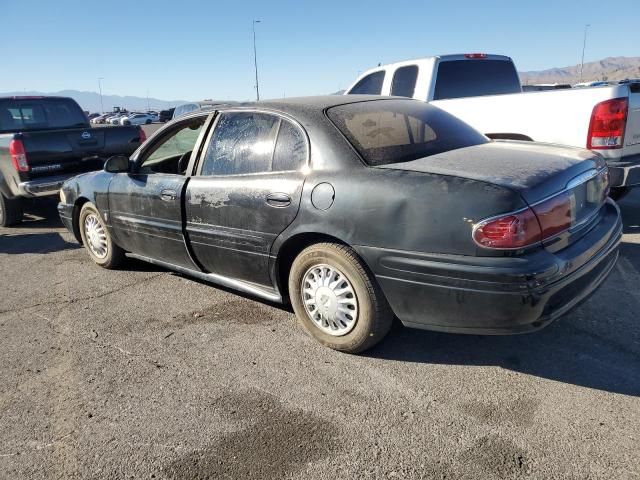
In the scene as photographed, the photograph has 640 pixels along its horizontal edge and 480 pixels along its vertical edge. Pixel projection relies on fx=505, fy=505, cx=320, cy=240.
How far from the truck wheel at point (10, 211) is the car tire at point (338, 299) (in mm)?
5886

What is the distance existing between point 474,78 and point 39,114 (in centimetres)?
697

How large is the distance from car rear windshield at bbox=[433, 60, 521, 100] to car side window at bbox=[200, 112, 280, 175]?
13.0 ft

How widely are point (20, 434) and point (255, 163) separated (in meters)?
2.13

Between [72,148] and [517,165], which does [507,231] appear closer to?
[517,165]

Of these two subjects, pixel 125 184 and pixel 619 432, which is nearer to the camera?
pixel 619 432

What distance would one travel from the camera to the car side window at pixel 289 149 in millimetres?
3314

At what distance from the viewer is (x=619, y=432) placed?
7.86ft

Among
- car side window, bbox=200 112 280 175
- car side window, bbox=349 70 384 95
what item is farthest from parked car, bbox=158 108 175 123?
car side window, bbox=200 112 280 175

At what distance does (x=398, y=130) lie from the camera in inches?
136

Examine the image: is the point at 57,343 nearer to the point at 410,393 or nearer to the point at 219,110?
the point at 219,110

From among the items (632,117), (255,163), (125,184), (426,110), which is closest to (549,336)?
(426,110)

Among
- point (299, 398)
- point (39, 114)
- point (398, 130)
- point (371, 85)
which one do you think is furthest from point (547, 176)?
point (39, 114)

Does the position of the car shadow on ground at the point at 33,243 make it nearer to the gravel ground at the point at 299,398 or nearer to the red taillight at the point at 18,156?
the red taillight at the point at 18,156

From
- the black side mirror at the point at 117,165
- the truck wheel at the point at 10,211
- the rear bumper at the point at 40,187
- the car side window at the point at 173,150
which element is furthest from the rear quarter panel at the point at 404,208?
the truck wheel at the point at 10,211
